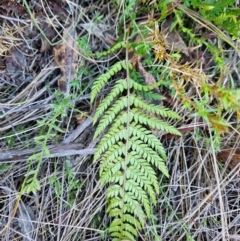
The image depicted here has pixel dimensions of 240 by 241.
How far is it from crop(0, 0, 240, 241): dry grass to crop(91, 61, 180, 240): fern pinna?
0.34 feet

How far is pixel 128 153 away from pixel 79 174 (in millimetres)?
278

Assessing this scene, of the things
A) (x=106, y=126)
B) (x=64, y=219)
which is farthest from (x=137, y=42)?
(x=64, y=219)

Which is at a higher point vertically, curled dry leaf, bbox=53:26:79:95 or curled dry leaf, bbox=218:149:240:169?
curled dry leaf, bbox=53:26:79:95

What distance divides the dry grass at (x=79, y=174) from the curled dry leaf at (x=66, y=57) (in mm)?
45

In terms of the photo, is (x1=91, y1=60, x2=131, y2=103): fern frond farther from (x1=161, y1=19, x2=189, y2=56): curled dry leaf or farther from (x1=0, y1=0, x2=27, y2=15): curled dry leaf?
(x1=0, y1=0, x2=27, y2=15): curled dry leaf

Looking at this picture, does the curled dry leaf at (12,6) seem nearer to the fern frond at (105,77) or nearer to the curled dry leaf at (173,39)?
the fern frond at (105,77)

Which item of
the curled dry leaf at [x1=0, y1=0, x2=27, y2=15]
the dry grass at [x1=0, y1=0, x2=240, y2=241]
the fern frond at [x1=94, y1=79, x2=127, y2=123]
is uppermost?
the curled dry leaf at [x1=0, y1=0, x2=27, y2=15]

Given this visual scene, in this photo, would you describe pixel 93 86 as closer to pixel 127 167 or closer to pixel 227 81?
pixel 127 167

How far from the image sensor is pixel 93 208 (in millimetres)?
1732

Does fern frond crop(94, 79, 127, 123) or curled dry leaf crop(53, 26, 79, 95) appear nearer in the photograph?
fern frond crop(94, 79, 127, 123)

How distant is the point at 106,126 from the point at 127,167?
21 cm

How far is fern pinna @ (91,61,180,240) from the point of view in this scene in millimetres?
1607

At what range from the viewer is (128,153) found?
5.35ft

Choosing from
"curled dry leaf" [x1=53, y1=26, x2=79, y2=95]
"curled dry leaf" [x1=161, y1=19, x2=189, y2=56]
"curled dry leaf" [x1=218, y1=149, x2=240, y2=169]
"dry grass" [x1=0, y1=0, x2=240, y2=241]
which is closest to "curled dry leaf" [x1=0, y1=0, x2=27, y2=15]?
"dry grass" [x1=0, y1=0, x2=240, y2=241]
